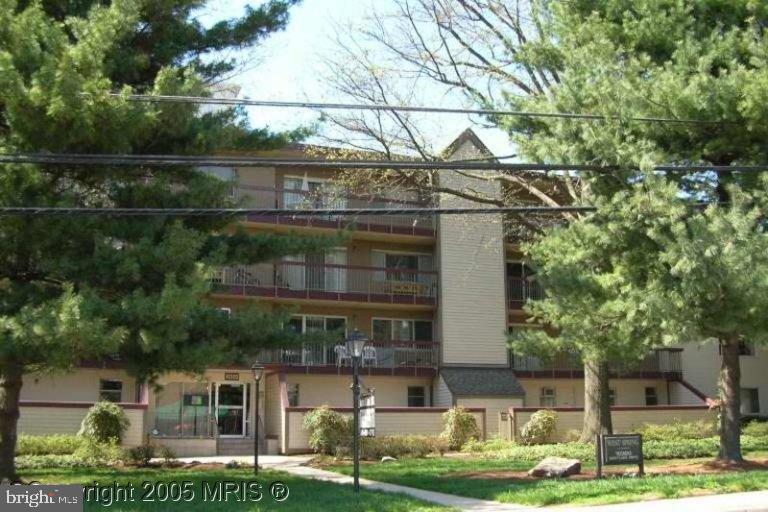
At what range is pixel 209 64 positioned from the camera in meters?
17.4

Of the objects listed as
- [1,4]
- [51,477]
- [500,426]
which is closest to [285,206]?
[500,426]

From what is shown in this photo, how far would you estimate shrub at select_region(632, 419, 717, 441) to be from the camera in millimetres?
27625

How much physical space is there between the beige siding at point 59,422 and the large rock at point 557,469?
12680mm

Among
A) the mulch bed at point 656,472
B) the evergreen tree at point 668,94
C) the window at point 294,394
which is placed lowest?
the mulch bed at point 656,472

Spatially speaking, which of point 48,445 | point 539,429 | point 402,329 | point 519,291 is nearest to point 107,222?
point 48,445

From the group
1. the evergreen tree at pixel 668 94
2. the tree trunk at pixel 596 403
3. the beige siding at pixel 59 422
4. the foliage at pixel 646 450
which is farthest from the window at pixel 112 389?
the evergreen tree at pixel 668 94

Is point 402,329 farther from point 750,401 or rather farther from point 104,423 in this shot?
point 750,401

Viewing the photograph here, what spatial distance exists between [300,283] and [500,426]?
962 cm

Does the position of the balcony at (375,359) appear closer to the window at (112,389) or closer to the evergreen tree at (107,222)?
the window at (112,389)

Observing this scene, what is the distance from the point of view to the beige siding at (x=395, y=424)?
88.6ft

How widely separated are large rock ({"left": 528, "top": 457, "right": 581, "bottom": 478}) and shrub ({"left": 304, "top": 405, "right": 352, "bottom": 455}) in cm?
826

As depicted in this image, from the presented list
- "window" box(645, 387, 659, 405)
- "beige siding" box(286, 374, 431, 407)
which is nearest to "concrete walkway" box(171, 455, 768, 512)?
"beige siding" box(286, 374, 431, 407)

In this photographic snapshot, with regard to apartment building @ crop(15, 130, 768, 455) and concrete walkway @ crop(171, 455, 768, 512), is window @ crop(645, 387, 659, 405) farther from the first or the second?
concrete walkway @ crop(171, 455, 768, 512)

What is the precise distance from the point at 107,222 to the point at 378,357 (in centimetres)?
2018
